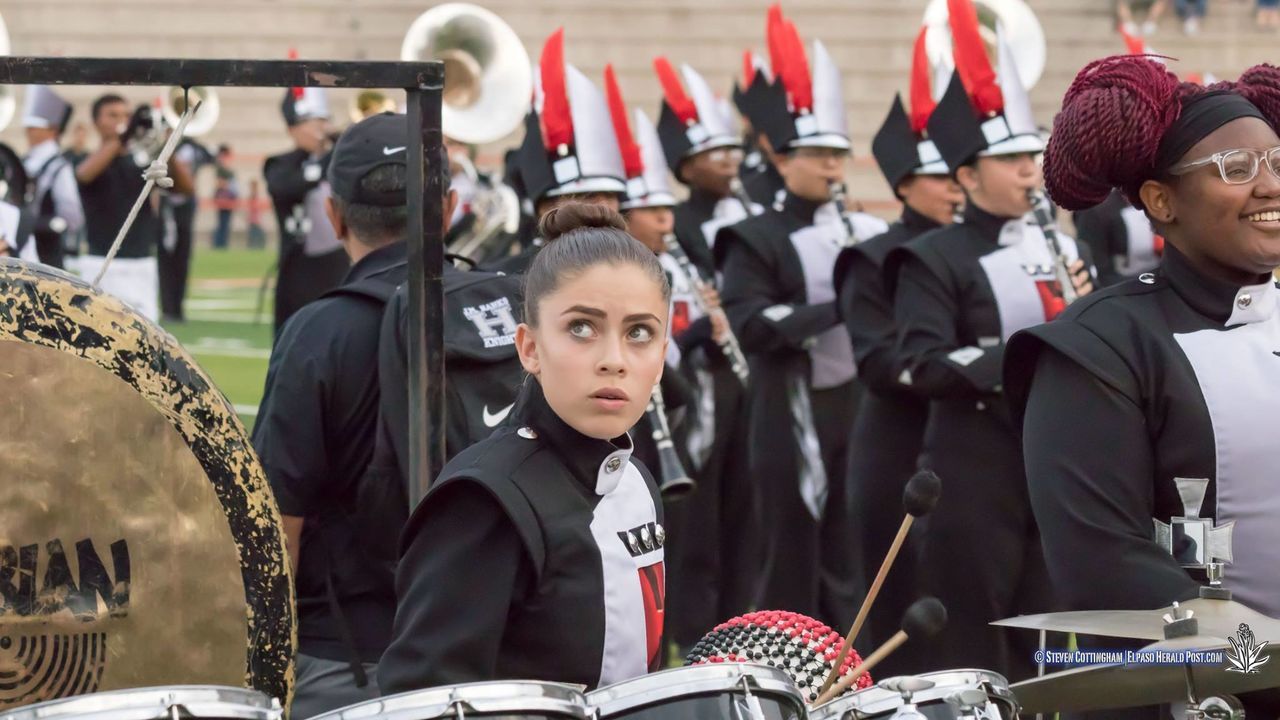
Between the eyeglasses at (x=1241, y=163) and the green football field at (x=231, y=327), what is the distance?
6255 mm

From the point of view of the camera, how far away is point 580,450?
118 inches

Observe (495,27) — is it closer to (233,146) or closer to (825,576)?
(825,576)

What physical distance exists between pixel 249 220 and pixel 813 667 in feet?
99.6

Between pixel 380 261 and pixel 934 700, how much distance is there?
2023 millimetres

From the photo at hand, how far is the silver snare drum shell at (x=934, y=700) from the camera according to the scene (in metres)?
2.67

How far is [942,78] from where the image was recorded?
8148mm

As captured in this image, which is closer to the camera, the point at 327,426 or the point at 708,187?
the point at 327,426

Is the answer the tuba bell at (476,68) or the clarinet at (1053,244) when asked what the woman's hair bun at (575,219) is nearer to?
the clarinet at (1053,244)

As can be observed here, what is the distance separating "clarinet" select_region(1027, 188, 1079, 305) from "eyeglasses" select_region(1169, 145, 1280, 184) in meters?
2.49

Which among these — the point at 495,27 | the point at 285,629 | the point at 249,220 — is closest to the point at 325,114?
the point at 495,27

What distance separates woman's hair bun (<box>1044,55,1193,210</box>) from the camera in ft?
10.9

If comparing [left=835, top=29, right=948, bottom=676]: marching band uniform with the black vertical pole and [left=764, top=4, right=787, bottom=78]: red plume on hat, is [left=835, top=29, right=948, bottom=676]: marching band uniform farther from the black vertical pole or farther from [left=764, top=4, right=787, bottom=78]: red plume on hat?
the black vertical pole

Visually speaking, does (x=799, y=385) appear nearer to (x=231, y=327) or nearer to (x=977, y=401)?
(x=977, y=401)

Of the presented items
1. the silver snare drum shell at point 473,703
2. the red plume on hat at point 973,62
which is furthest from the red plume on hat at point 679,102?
the silver snare drum shell at point 473,703
